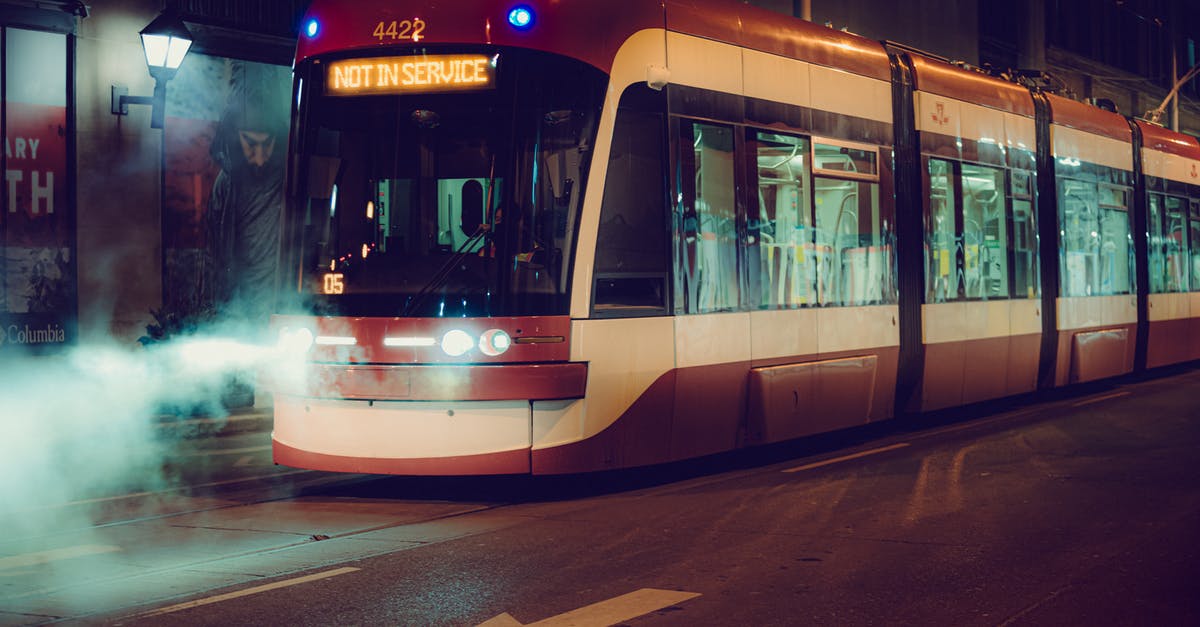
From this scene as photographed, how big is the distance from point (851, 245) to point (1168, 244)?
1051 centimetres

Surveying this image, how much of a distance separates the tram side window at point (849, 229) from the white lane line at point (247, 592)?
5949mm

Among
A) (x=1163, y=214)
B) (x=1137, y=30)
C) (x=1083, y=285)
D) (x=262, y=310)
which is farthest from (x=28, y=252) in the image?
(x=1137, y=30)

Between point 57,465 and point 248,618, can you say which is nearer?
point 248,618

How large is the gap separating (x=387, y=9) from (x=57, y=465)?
5912 mm

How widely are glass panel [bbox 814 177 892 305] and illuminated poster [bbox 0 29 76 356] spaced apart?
387 inches

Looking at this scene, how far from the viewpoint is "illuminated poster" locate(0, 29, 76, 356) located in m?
16.2

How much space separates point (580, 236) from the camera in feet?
29.9

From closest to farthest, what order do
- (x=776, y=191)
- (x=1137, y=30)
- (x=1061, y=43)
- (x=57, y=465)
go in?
(x=776, y=191)
(x=57, y=465)
(x=1061, y=43)
(x=1137, y=30)

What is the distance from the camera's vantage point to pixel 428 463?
888 centimetres

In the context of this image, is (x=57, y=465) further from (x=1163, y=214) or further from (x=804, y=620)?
(x=1163, y=214)

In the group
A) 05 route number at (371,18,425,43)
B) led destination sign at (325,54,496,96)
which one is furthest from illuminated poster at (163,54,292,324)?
05 route number at (371,18,425,43)

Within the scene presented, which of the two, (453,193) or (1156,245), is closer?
(453,193)

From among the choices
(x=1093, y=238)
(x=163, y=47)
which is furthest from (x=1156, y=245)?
(x=163, y=47)

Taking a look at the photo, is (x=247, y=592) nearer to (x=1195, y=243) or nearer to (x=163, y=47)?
(x=163, y=47)
